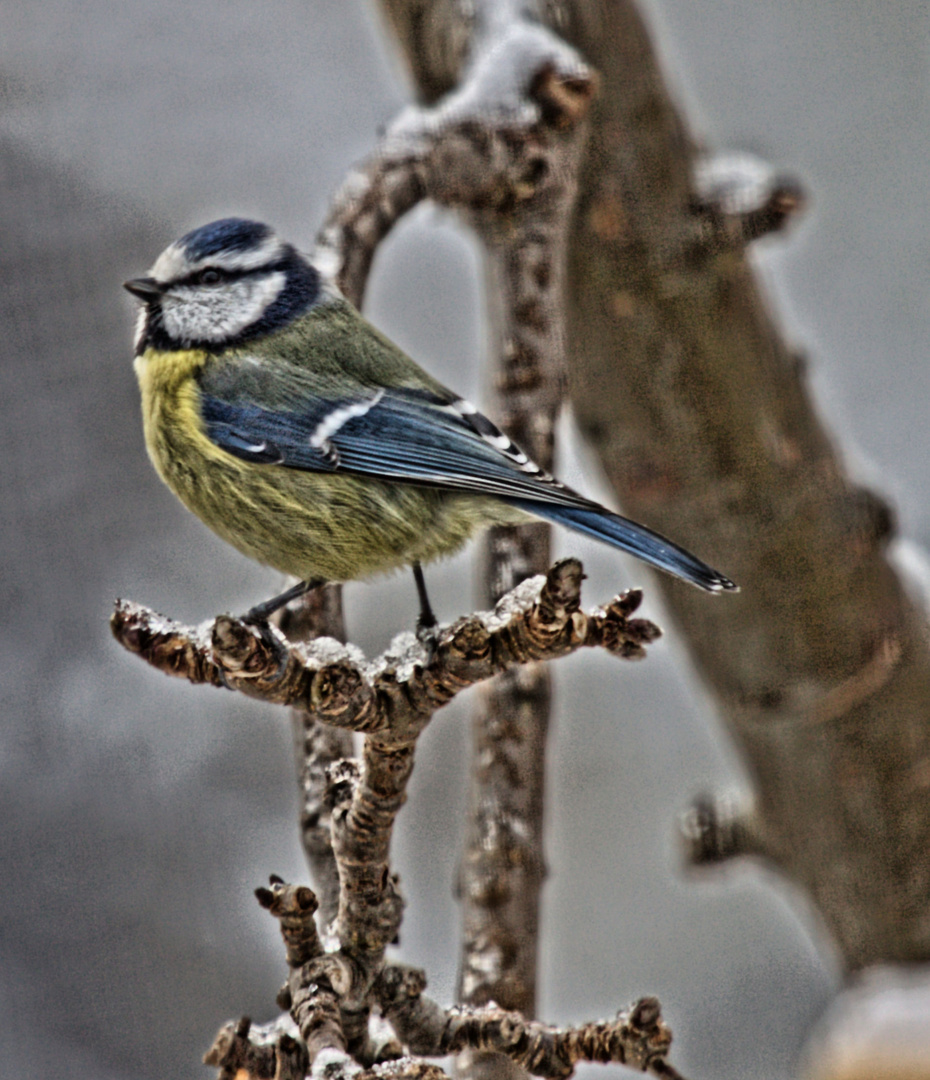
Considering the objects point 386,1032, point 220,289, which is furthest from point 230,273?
point 386,1032

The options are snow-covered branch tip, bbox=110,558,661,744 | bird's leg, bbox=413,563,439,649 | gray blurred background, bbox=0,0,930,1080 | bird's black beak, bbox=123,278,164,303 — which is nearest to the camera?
snow-covered branch tip, bbox=110,558,661,744

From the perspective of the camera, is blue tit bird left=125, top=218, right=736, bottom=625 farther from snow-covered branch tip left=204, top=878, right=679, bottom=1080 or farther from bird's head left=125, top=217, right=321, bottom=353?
snow-covered branch tip left=204, top=878, right=679, bottom=1080

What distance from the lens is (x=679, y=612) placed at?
7.02 ft

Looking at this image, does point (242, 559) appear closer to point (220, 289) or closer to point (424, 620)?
point (220, 289)

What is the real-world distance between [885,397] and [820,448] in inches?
43.0

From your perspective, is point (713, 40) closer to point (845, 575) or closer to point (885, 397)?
point (885, 397)

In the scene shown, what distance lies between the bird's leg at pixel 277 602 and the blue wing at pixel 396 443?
4.6 inches

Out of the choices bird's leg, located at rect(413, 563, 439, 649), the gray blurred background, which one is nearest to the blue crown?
the gray blurred background

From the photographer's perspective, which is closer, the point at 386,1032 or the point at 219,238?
the point at 386,1032

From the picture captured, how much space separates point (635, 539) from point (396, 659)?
9.9 inches

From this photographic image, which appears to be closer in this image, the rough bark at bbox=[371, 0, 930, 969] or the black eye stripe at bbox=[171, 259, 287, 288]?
the black eye stripe at bbox=[171, 259, 287, 288]

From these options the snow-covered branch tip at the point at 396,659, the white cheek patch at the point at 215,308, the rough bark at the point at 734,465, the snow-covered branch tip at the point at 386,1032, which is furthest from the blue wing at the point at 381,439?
the rough bark at the point at 734,465

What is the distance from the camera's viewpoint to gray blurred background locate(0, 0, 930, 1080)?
1.44 meters

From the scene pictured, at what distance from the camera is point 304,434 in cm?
125
